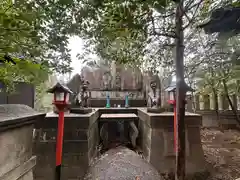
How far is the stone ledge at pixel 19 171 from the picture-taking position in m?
1.00

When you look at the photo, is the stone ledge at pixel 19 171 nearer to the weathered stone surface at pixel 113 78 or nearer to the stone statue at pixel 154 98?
the stone statue at pixel 154 98

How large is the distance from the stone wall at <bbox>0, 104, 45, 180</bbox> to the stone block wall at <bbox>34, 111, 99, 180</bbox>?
135 centimetres

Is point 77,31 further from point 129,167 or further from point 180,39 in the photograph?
point 129,167

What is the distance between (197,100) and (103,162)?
6763 mm

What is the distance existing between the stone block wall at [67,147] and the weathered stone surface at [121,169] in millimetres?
227

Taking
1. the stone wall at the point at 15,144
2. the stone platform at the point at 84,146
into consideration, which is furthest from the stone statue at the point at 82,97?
the stone wall at the point at 15,144

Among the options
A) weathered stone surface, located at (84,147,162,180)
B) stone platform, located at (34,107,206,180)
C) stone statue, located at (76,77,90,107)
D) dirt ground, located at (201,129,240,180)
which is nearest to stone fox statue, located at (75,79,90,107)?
stone statue, located at (76,77,90,107)

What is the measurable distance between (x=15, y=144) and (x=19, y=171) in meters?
0.21

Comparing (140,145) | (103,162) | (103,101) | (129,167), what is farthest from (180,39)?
(103,101)

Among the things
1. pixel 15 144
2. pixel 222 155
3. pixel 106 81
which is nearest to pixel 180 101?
pixel 15 144

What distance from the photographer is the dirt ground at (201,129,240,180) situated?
303 centimetres

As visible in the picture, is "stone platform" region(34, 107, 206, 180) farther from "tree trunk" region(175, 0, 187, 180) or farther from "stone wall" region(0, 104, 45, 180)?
"stone wall" region(0, 104, 45, 180)

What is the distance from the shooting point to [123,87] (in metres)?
6.61

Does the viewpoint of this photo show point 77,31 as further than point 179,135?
No
